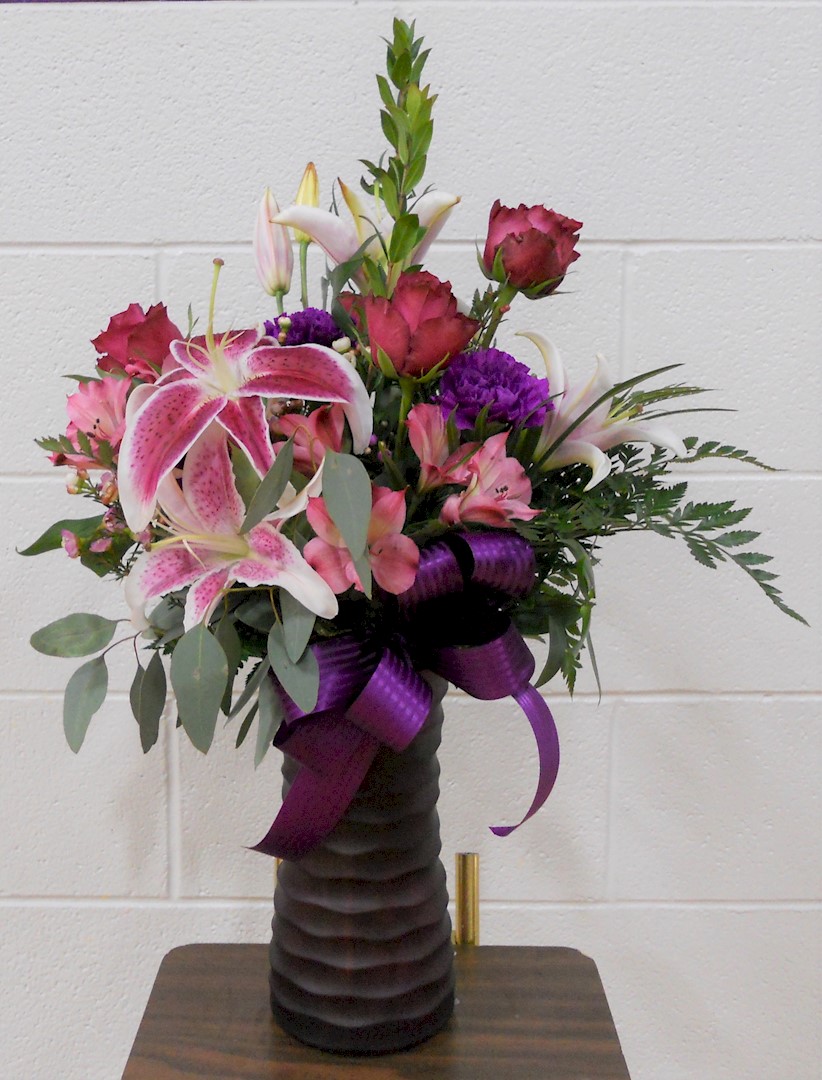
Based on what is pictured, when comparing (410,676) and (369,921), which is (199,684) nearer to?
(410,676)

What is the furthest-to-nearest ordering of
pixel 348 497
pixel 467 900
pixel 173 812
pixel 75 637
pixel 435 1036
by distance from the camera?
1. pixel 173 812
2. pixel 467 900
3. pixel 435 1036
4. pixel 75 637
5. pixel 348 497

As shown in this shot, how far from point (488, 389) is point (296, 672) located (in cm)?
21

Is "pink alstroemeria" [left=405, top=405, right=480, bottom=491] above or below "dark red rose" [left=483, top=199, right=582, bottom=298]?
below

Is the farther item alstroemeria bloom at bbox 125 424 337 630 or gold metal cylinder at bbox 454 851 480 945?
gold metal cylinder at bbox 454 851 480 945

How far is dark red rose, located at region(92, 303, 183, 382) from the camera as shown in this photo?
0.63 meters

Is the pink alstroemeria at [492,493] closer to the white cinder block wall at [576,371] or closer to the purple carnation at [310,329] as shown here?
the purple carnation at [310,329]

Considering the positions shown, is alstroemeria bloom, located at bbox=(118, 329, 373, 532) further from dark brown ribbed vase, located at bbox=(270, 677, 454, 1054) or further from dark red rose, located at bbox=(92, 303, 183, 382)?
dark brown ribbed vase, located at bbox=(270, 677, 454, 1054)

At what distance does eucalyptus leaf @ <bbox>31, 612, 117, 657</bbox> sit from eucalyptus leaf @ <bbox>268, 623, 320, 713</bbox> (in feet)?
0.39

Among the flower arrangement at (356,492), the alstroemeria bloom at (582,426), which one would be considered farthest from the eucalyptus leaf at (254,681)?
the alstroemeria bloom at (582,426)

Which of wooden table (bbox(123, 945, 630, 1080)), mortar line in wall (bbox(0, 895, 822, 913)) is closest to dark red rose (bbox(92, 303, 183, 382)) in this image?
wooden table (bbox(123, 945, 630, 1080))

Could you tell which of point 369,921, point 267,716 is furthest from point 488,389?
point 369,921

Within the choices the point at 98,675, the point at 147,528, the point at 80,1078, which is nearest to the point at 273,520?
the point at 147,528

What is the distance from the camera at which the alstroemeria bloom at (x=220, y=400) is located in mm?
585

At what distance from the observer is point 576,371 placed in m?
1.05
